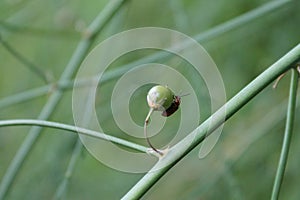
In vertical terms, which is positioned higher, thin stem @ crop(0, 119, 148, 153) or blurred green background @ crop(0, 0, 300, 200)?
blurred green background @ crop(0, 0, 300, 200)

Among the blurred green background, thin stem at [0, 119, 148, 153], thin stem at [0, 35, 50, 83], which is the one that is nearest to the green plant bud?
thin stem at [0, 119, 148, 153]

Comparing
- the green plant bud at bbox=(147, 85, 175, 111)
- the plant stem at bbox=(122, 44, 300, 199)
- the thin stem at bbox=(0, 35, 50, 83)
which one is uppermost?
the thin stem at bbox=(0, 35, 50, 83)

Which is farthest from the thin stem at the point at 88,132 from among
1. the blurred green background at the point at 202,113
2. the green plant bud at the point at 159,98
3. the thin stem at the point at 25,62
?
the blurred green background at the point at 202,113

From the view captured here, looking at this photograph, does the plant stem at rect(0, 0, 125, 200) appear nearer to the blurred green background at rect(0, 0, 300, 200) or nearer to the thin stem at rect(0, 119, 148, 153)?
the blurred green background at rect(0, 0, 300, 200)

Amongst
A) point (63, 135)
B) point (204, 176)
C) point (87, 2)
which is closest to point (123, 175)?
point (63, 135)

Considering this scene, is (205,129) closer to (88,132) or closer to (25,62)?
(88,132)

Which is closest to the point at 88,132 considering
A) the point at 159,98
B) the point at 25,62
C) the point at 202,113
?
the point at 159,98

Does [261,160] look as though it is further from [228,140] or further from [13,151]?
[13,151]

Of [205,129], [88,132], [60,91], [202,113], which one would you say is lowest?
[205,129]
